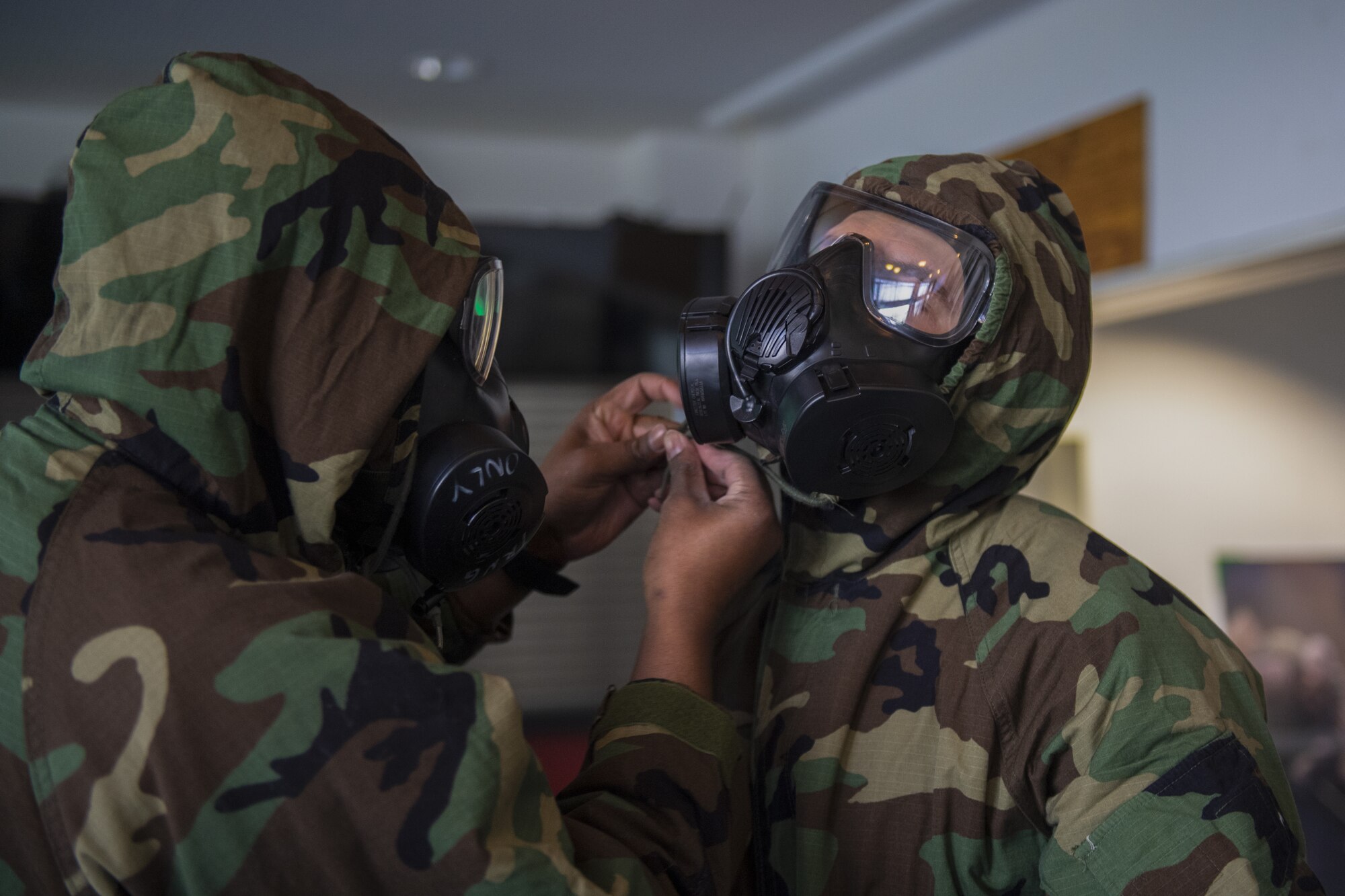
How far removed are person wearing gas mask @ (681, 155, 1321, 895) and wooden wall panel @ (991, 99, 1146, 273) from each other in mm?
1954

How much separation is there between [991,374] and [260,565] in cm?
75

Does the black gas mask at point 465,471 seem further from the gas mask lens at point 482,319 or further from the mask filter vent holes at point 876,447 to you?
the mask filter vent holes at point 876,447

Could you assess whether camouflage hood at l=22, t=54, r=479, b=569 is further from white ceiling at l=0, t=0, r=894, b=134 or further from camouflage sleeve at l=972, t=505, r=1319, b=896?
white ceiling at l=0, t=0, r=894, b=134

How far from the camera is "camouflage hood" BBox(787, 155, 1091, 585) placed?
112 cm

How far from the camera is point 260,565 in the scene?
74cm

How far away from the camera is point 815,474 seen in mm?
1075

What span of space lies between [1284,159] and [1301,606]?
1.15m

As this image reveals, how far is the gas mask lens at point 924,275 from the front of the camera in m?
1.10

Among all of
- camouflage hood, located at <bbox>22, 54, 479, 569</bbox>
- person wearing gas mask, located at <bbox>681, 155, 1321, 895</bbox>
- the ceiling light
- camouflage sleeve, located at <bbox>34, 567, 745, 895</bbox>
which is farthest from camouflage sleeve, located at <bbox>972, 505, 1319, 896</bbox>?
the ceiling light

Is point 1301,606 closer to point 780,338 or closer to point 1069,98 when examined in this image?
point 1069,98

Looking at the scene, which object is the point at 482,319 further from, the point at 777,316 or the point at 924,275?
the point at 924,275

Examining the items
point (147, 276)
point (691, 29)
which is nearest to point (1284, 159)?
point (691, 29)

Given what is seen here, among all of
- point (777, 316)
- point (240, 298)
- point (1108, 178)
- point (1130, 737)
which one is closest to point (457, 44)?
point (1108, 178)

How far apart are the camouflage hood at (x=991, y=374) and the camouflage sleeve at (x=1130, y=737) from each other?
103mm
